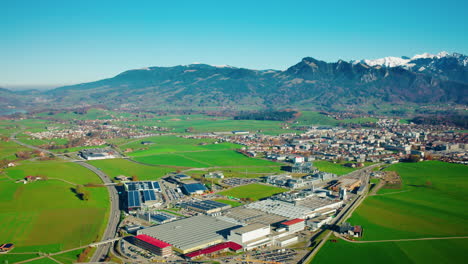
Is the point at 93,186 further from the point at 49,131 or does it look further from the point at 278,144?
the point at 49,131

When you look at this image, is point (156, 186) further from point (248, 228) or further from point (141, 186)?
point (248, 228)

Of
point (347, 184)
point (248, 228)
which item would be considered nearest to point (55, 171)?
point (248, 228)

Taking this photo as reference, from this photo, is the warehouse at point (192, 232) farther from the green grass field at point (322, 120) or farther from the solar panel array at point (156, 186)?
the green grass field at point (322, 120)

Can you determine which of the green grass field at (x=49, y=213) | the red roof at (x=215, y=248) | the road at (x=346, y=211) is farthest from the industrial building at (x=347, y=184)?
the green grass field at (x=49, y=213)

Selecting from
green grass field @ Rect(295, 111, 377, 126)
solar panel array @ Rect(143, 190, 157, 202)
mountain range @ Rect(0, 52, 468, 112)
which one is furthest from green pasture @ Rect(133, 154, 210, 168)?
mountain range @ Rect(0, 52, 468, 112)

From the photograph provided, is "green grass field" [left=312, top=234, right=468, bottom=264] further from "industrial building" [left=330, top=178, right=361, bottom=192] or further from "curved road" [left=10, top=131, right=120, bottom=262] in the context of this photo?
"industrial building" [left=330, top=178, right=361, bottom=192]
